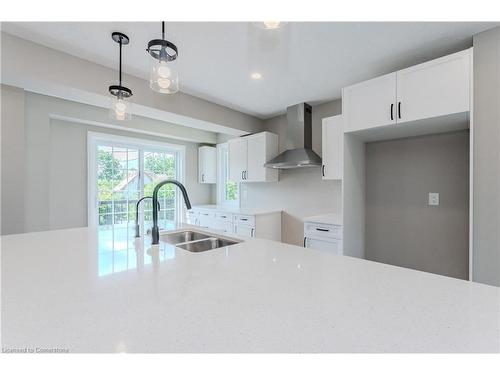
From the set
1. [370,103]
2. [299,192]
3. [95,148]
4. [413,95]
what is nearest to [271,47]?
[370,103]

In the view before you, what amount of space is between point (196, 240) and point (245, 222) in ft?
6.35

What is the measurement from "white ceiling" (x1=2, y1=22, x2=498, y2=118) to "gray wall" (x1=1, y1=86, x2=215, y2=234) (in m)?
0.98

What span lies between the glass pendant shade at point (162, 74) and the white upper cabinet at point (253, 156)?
2348mm

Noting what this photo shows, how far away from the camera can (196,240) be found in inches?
65.8

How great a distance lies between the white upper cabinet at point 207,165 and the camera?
Answer: 4.88 meters

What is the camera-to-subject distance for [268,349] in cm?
51

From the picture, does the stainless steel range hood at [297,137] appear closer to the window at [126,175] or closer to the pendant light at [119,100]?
the window at [126,175]

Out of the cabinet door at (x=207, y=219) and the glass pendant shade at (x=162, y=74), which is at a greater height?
the glass pendant shade at (x=162, y=74)

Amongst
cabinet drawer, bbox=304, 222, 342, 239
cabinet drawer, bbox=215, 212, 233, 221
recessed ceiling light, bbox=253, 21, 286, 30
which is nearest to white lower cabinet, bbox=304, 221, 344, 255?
cabinet drawer, bbox=304, 222, 342, 239

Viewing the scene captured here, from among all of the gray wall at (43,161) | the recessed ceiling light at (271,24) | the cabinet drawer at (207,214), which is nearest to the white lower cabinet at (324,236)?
the cabinet drawer at (207,214)

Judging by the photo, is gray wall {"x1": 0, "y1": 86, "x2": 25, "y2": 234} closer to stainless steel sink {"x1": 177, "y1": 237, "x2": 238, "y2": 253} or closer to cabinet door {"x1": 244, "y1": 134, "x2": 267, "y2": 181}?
stainless steel sink {"x1": 177, "y1": 237, "x2": 238, "y2": 253}

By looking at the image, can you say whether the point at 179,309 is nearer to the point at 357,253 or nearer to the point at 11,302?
the point at 11,302
